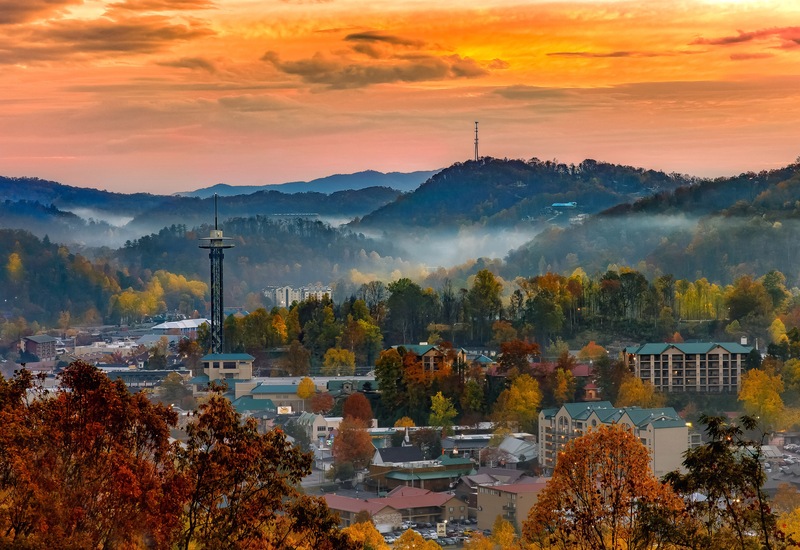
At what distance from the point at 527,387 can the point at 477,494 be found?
30.7ft

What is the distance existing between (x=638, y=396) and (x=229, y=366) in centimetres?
1521

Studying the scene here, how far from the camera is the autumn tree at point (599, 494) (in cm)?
1736

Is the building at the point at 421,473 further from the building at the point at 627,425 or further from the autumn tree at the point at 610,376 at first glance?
the autumn tree at the point at 610,376

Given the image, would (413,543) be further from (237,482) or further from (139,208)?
(139,208)

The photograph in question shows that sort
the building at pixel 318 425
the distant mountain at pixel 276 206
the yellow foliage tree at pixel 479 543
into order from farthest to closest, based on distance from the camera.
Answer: the distant mountain at pixel 276 206, the building at pixel 318 425, the yellow foliage tree at pixel 479 543

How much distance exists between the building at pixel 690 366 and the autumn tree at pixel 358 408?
293 inches

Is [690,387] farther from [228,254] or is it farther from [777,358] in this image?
[228,254]

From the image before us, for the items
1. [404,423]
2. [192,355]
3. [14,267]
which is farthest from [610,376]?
[14,267]

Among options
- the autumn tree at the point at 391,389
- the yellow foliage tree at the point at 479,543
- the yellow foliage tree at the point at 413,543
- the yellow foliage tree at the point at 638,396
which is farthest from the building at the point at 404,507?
the autumn tree at the point at 391,389

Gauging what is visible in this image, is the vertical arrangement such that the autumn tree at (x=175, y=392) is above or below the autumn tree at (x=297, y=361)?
below

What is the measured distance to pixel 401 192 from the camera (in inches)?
6969

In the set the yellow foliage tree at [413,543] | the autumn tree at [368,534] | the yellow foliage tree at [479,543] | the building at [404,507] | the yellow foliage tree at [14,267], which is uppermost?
the yellow foliage tree at [14,267]

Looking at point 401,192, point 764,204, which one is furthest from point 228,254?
point 764,204

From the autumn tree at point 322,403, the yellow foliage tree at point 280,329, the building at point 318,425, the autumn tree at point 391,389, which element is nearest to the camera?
the building at point 318,425
